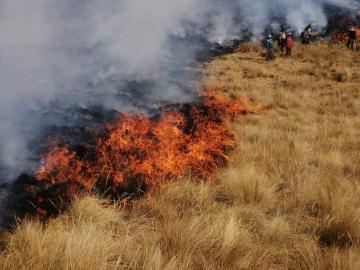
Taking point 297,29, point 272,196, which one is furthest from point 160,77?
point 297,29

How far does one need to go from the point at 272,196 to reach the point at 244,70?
12.1 meters

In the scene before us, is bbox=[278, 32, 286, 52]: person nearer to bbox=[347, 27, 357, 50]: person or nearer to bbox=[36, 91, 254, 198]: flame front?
bbox=[347, 27, 357, 50]: person

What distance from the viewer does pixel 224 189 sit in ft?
15.0

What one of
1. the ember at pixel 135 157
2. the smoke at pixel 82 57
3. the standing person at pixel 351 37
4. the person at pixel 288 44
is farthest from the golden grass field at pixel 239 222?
the standing person at pixel 351 37

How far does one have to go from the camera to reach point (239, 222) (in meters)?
3.44

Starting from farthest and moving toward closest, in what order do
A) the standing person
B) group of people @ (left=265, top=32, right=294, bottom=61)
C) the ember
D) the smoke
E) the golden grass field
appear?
the standing person < group of people @ (left=265, top=32, right=294, bottom=61) < the smoke < the ember < the golden grass field

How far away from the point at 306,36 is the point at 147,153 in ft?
56.5

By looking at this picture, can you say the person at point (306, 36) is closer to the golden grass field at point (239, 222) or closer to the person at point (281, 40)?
the person at point (281, 40)

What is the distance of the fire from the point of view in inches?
166

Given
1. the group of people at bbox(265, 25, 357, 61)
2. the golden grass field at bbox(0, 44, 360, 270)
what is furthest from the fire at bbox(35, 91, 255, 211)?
the group of people at bbox(265, 25, 357, 61)

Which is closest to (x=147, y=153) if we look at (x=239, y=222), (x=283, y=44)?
(x=239, y=222)

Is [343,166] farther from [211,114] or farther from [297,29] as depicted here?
[297,29]

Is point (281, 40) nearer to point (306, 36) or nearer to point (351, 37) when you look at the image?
point (306, 36)

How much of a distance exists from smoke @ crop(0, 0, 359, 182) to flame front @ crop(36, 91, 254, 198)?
0.37m
